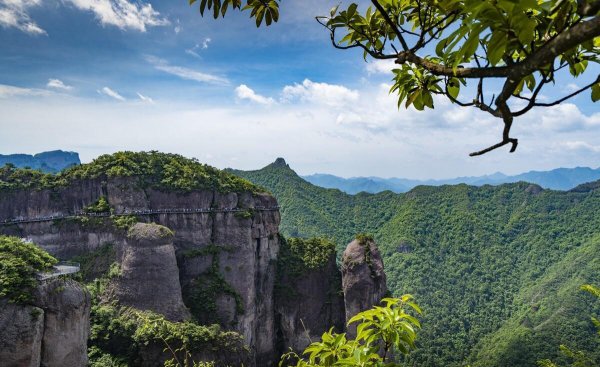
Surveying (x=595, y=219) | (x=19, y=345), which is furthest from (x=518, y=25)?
(x=595, y=219)

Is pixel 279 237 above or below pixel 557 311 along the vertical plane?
above

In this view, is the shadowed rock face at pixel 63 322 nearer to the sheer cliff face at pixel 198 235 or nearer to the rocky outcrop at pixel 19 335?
the rocky outcrop at pixel 19 335

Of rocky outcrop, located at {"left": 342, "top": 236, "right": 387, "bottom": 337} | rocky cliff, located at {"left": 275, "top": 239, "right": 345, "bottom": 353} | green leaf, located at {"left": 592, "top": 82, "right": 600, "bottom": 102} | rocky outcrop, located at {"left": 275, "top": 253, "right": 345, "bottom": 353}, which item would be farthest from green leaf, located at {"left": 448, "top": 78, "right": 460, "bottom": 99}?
rocky outcrop, located at {"left": 275, "top": 253, "right": 345, "bottom": 353}

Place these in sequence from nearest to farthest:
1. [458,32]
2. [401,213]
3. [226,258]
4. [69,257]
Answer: [458,32] < [69,257] < [226,258] < [401,213]

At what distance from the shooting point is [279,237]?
42.4 meters

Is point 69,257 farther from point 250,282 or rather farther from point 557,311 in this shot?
point 557,311

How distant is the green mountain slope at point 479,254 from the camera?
55406 millimetres

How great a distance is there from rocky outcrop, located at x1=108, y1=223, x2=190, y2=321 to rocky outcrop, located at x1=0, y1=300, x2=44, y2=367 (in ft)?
34.7

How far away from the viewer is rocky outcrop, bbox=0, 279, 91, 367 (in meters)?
16.9

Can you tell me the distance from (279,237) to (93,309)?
65.5 feet

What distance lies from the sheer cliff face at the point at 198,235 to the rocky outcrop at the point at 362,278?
801cm

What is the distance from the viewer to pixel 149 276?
28656 millimetres

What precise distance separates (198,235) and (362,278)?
1555cm

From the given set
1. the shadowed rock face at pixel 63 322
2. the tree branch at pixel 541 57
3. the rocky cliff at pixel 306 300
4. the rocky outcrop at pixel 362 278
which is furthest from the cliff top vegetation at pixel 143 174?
the tree branch at pixel 541 57
